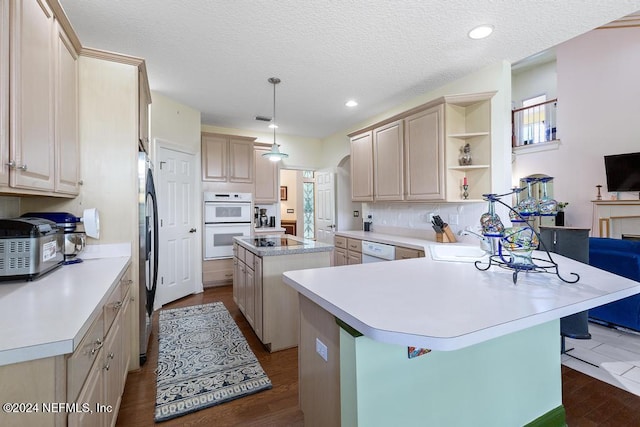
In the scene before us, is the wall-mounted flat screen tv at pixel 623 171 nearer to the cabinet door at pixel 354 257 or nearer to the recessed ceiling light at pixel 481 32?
the recessed ceiling light at pixel 481 32

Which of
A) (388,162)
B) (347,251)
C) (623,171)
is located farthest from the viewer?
(623,171)

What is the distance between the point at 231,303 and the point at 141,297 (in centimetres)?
162

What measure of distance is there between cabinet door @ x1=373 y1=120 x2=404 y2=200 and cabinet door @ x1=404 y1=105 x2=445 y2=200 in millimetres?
116

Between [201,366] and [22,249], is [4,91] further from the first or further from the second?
[201,366]

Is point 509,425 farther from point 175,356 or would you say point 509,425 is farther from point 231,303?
point 231,303

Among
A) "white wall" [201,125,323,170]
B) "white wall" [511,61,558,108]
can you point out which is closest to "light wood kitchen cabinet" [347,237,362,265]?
"white wall" [201,125,323,170]

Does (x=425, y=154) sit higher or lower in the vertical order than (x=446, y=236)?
higher

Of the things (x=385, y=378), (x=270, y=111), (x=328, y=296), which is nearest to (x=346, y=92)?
(x=270, y=111)

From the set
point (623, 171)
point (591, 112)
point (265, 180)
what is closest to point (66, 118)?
point (265, 180)

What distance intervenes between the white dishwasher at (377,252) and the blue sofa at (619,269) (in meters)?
2.02

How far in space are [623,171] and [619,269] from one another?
415cm

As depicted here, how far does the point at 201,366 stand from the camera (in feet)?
7.45

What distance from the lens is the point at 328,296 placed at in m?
1.15

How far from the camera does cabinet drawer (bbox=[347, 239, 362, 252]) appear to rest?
384 centimetres
